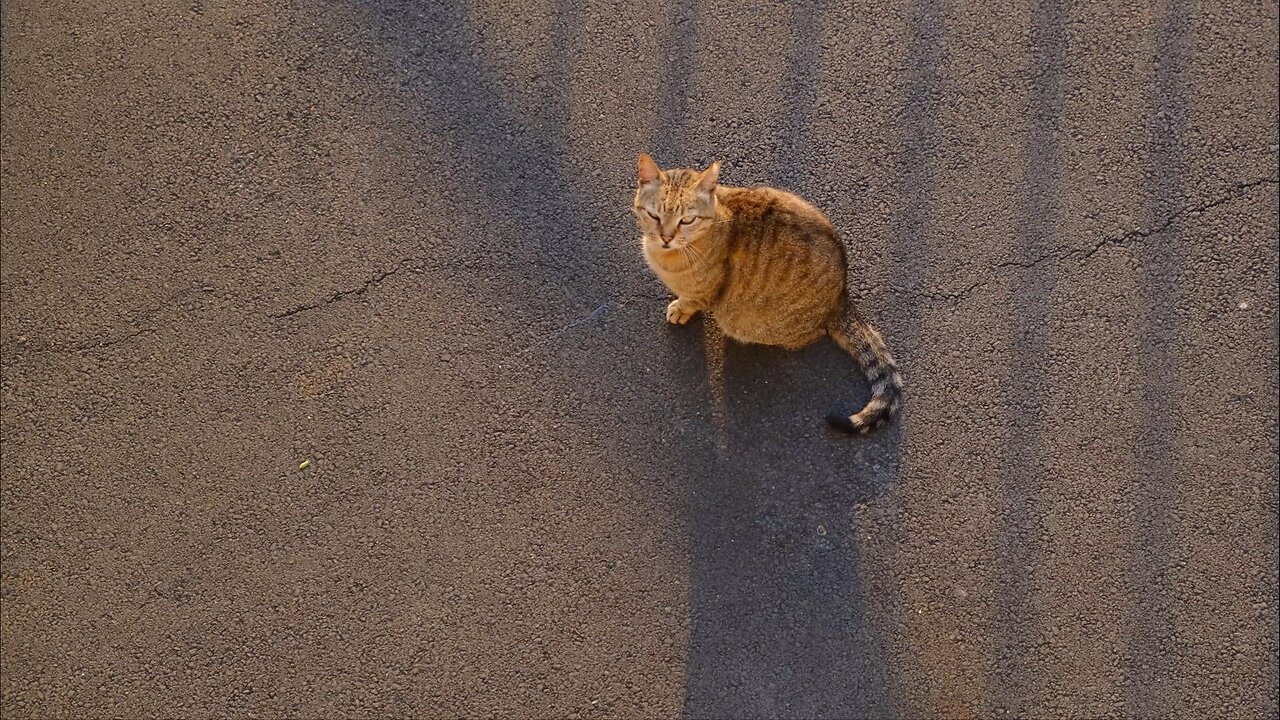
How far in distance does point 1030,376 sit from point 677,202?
1.67m

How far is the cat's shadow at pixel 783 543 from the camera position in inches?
145

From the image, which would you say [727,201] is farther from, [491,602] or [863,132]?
[491,602]

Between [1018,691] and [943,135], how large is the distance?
2.27 metres

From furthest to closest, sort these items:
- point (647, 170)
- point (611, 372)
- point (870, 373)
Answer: point (611, 372) < point (870, 373) < point (647, 170)

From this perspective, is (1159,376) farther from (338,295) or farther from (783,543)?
(338,295)

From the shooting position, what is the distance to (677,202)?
328 cm

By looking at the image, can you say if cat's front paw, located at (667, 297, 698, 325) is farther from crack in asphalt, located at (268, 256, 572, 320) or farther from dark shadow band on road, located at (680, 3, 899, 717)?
crack in asphalt, located at (268, 256, 572, 320)

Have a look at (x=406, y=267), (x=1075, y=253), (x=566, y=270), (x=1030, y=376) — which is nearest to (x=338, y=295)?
(x=406, y=267)

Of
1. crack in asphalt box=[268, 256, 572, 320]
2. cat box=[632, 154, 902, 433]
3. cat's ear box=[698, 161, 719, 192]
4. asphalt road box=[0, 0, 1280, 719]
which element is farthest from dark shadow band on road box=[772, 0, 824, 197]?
Answer: crack in asphalt box=[268, 256, 572, 320]

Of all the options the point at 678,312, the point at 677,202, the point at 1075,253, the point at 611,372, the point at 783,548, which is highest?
the point at 677,202

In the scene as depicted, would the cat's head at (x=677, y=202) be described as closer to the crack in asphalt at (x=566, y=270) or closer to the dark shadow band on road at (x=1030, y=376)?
the crack in asphalt at (x=566, y=270)

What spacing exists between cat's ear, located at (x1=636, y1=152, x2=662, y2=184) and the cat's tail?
1001 millimetres

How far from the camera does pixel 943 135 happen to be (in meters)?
4.06

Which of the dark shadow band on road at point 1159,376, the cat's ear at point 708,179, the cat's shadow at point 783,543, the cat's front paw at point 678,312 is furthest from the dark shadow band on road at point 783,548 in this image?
the dark shadow band on road at point 1159,376
